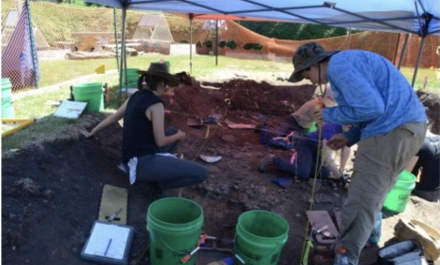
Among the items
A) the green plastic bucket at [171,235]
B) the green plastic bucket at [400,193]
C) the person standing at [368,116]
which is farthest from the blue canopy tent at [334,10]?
the green plastic bucket at [171,235]

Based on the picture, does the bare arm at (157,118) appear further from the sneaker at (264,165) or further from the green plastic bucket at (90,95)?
the green plastic bucket at (90,95)

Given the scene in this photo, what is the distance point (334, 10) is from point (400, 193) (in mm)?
2798

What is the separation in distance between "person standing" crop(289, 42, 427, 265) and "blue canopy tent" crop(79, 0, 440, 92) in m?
2.40

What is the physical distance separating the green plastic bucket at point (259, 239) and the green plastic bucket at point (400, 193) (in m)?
1.76

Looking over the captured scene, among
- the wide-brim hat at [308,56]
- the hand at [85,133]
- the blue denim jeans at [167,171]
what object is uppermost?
the wide-brim hat at [308,56]

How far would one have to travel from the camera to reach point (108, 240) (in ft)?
9.62

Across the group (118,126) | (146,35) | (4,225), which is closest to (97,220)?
(4,225)

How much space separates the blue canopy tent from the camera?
4.56m

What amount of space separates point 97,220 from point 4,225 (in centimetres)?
78

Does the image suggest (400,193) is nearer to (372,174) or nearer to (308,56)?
(372,174)

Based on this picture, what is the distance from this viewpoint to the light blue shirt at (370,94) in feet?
7.55

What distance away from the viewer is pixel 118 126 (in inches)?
200

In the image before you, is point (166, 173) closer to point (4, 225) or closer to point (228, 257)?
point (228, 257)

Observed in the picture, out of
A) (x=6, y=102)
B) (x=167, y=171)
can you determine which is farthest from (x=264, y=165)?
(x=6, y=102)
